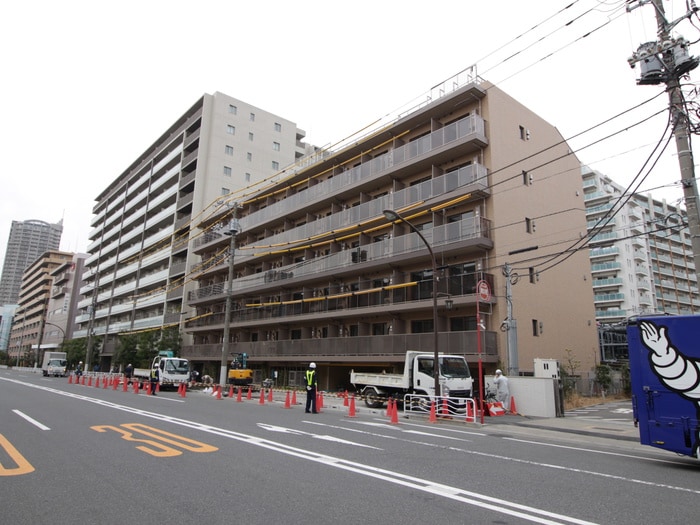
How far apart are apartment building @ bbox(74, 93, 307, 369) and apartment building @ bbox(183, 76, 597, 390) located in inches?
718

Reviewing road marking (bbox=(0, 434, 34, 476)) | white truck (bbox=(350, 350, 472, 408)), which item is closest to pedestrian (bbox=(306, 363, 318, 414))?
white truck (bbox=(350, 350, 472, 408))

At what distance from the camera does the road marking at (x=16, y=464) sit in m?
6.41

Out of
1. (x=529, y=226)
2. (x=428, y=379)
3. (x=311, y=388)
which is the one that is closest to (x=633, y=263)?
(x=529, y=226)

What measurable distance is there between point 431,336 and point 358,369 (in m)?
8.23

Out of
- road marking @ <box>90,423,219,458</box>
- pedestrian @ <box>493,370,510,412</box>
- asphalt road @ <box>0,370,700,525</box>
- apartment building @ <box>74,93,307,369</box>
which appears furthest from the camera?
apartment building @ <box>74,93,307,369</box>

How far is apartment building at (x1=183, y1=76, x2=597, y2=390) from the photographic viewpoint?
2348 centimetres

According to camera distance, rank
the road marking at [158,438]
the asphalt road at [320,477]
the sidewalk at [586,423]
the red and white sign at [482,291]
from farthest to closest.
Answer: the red and white sign at [482,291], the sidewalk at [586,423], the road marking at [158,438], the asphalt road at [320,477]

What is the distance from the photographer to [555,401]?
1770cm

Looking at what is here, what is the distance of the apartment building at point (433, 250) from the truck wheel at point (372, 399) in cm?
466

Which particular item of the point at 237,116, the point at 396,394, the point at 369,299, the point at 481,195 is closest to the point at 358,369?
the point at 369,299

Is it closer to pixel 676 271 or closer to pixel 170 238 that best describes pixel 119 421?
pixel 170 238

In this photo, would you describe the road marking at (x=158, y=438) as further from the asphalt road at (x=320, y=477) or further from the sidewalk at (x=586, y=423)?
the sidewalk at (x=586, y=423)

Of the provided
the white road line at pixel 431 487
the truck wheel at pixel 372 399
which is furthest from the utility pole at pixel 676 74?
the truck wheel at pixel 372 399

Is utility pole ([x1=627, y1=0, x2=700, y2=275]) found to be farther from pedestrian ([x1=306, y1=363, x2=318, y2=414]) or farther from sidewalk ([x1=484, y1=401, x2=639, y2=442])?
pedestrian ([x1=306, y1=363, x2=318, y2=414])
